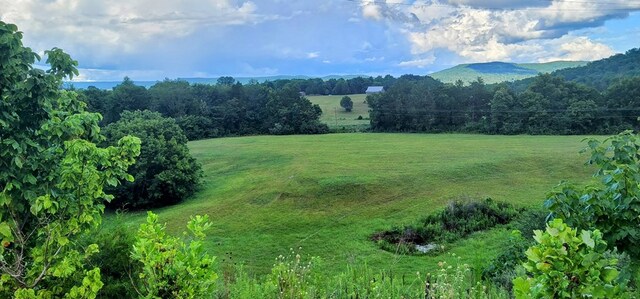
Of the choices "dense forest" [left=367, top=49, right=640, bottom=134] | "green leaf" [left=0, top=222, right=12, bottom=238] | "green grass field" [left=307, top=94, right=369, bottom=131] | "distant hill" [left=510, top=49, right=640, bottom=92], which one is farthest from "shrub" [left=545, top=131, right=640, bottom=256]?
"distant hill" [left=510, top=49, right=640, bottom=92]

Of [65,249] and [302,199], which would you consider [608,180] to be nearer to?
[65,249]

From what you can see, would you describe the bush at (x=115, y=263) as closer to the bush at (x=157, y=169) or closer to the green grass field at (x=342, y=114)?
the bush at (x=157, y=169)

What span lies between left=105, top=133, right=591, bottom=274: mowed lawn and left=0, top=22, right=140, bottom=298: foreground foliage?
12514mm

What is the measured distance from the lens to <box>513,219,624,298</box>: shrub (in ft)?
8.68

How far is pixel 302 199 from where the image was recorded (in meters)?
32.8

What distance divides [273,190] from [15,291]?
98.7 ft

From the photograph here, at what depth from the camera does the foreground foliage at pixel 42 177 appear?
16.6 ft

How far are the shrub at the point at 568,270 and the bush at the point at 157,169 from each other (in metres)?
38.6

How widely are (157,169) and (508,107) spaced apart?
50.0 meters

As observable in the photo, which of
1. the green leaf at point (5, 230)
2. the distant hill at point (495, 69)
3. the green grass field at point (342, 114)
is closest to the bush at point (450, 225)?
the green leaf at point (5, 230)

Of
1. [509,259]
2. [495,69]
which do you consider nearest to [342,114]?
[495,69]

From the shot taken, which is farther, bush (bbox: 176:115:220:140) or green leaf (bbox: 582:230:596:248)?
bush (bbox: 176:115:220:140)

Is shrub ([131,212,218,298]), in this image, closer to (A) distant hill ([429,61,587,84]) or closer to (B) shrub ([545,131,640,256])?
(B) shrub ([545,131,640,256])

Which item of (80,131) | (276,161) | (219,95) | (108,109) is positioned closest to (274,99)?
(219,95)
